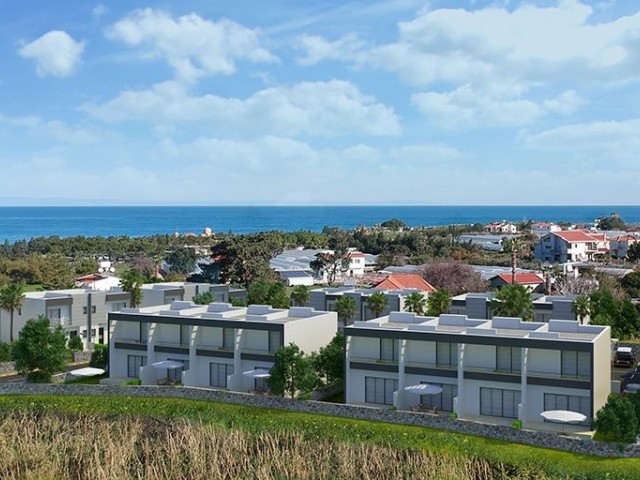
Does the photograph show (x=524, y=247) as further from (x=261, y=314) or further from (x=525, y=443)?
(x=525, y=443)

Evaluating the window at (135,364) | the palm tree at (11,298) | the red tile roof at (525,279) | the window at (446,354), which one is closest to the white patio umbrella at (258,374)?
the window at (135,364)

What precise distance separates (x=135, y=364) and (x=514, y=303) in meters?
22.9

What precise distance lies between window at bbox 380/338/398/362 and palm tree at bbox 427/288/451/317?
12283mm

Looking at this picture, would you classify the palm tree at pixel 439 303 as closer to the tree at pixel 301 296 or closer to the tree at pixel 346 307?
the tree at pixel 346 307

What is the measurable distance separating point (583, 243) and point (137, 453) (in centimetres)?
9280

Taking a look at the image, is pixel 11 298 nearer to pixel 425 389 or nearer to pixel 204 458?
pixel 204 458

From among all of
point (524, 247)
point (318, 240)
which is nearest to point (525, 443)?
point (524, 247)

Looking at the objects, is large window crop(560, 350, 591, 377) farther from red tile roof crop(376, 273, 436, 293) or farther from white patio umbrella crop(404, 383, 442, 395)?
red tile roof crop(376, 273, 436, 293)

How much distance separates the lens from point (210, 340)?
1690 inches

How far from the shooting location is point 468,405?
36.7m

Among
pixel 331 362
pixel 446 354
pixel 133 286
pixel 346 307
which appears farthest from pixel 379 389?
pixel 133 286

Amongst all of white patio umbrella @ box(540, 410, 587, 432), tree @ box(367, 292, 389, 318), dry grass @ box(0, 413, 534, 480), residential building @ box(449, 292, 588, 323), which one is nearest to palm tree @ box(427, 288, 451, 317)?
residential building @ box(449, 292, 588, 323)

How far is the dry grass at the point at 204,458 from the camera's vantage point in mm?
29078

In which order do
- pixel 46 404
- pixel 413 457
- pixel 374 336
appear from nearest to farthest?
1. pixel 413 457
2. pixel 374 336
3. pixel 46 404
